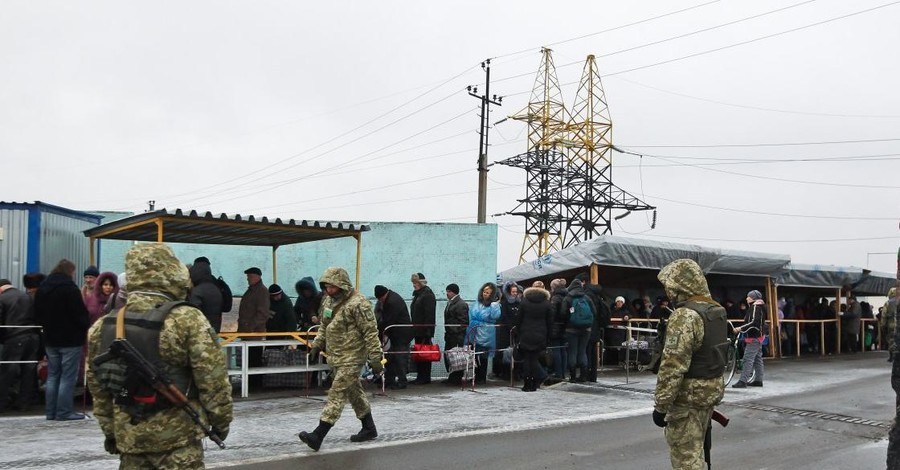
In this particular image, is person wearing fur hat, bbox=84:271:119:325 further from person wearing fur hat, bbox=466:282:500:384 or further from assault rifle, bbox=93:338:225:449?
assault rifle, bbox=93:338:225:449

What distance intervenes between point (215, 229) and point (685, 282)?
8264mm

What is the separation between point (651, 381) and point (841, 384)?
344cm

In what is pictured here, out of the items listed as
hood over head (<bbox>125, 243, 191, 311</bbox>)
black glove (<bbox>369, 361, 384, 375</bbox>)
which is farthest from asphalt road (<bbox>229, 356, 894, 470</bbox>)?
hood over head (<bbox>125, 243, 191, 311</bbox>)

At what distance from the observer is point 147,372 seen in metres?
4.04

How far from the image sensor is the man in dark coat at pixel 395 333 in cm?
1272

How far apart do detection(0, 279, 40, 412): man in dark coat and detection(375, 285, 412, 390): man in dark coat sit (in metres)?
5.00

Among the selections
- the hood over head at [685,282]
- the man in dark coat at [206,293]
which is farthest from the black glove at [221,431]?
the man in dark coat at [206,293]

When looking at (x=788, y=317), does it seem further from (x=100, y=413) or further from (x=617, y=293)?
(x=100, y=413)

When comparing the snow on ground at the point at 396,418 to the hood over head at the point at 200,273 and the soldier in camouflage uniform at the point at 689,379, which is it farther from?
the soldier in camouflage uniform at the point at 689,379

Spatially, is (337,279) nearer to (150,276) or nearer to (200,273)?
(200,273)

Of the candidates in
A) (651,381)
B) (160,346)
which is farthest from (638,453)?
(651,381)

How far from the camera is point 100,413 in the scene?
4.34 meters

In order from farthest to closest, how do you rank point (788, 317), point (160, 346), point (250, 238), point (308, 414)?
point (788, 317)
point (250, 238)
point (308, 414)
point (160, 346)

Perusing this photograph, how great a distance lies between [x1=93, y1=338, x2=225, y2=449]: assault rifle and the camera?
13.2 ft
